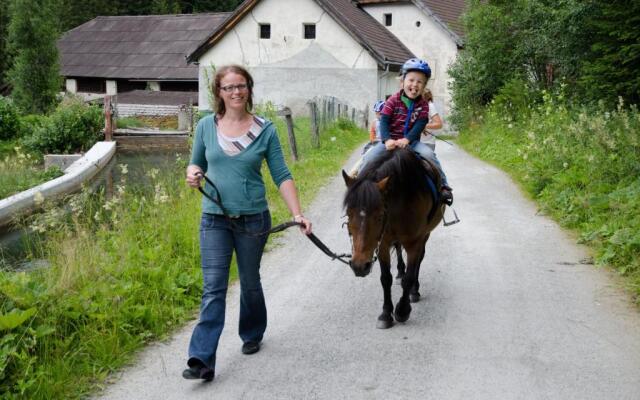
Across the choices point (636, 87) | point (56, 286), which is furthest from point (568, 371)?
point (636, 87)

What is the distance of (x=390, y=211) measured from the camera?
5191 mm

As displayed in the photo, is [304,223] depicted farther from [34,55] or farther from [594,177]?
[34,55]

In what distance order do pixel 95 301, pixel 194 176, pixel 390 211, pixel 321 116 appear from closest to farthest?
1. pixel 194 176
2. pixel 390 211
3. pixel 95 301
4. pixel 321 116

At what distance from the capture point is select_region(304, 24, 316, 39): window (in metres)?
33.7

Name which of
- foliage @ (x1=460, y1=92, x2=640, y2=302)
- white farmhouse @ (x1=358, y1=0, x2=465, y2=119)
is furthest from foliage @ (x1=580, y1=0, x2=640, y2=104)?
white farmhouse @ (x1=358, y1=0, x2=465, y2=119)

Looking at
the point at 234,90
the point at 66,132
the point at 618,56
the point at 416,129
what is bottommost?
the point at 66,132

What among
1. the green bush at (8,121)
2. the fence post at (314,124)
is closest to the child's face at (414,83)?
the fence post at (314,124)

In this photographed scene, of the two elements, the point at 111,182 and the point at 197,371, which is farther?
the point at 111,182

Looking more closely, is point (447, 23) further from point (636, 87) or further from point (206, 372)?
point (206, 372)

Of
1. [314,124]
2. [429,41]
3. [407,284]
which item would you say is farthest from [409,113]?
[429,41]

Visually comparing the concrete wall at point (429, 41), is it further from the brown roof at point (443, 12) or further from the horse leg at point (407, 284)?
the horse leg at point (407, 284)

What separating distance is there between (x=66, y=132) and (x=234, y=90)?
70.5 ft

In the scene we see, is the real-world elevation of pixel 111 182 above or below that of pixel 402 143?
below

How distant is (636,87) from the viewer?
11336 millimetres
